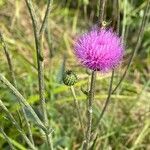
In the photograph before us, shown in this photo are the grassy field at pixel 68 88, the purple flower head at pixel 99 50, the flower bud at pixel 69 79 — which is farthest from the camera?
the grassy field at pixel 68 88

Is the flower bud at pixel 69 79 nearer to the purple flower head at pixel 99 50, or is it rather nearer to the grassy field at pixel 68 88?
the purple flower head at pixel 99 50

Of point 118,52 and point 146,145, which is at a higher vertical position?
point 118,52

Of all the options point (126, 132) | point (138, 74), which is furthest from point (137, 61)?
point (126, 132)

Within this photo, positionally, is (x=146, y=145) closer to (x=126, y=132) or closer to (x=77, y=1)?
(x=126, y=132)

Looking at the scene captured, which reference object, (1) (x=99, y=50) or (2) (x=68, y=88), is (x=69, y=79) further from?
(2) (x=68, y=88)

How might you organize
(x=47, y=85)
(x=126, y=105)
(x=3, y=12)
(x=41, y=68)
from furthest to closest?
(x=3, y=12) → (x=126, y=105) → (x=47, y=85) → (x=41, y=68)

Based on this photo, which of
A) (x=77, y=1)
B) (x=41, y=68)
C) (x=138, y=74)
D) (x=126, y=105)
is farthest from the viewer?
(x=77, y=1)

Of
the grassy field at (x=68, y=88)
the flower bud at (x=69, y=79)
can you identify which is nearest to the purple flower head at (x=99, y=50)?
the flower bud at (x=69, y=79)
